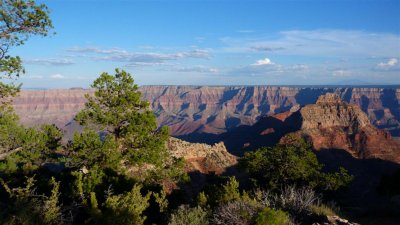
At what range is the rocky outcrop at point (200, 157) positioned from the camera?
63906mm

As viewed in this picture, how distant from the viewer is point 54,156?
1442 inches

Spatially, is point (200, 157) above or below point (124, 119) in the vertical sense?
below

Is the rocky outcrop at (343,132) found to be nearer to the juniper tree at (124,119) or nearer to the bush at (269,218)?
the juniper tree at (124,119)

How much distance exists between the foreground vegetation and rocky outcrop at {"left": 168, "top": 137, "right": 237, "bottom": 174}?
2146cm

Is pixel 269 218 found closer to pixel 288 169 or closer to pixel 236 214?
pixel 236 214

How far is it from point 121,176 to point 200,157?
4097cm

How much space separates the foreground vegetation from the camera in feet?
53.8

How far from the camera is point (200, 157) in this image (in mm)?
68875

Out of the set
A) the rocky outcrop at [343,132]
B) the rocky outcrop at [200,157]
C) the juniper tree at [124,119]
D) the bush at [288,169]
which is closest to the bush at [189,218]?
the juniper tree at [124,119]

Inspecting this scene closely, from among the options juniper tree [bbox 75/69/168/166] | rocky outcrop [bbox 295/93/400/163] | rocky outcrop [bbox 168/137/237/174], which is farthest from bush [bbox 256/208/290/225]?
rocky outcrop [bbox 295/93/400/163]

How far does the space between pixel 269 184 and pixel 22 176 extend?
22132 mm

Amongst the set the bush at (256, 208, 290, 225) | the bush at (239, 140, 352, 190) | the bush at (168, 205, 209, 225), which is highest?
the bush at (256, 208, 290, 225)

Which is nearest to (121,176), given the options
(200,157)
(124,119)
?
(124,119)

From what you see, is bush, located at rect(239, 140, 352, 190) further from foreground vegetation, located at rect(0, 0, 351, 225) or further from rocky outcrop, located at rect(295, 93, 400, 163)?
rocky outcrop, located at rect(295, 93, 400, 163)
